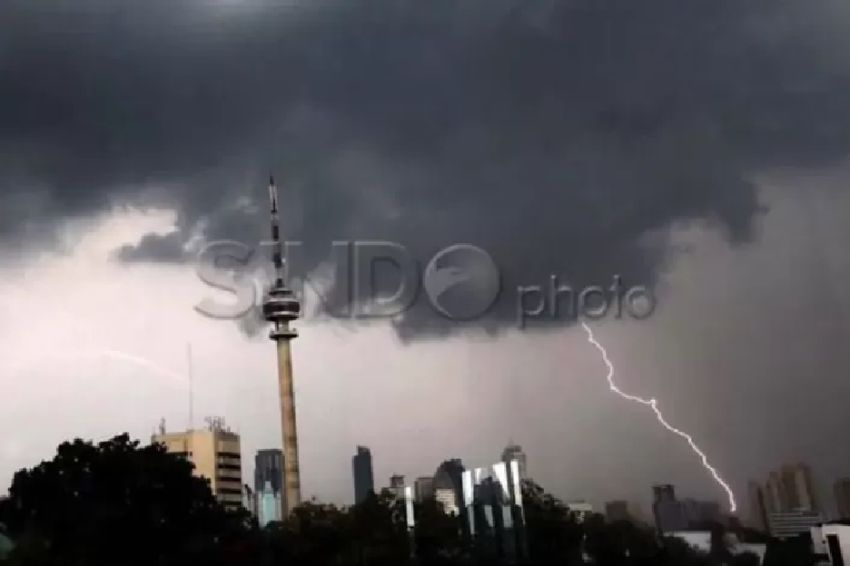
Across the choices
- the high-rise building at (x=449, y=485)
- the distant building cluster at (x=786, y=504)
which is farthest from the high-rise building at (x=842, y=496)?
the high-rise building at (x=449, y=485)

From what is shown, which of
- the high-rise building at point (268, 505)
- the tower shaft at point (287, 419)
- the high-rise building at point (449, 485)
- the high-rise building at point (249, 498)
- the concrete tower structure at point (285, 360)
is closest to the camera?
the high-rise building at point (449, 485)

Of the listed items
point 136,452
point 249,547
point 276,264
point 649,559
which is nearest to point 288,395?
point 276,264

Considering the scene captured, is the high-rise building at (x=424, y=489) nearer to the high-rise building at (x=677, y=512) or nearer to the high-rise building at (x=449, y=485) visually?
the high-rise building at (x=449, y=485)

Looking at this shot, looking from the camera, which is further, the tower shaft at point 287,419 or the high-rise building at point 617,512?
the tower shaft at point 287,419

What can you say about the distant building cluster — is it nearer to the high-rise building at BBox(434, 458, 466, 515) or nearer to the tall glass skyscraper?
the high-rise building at BBox(434, 458, 466, 515)

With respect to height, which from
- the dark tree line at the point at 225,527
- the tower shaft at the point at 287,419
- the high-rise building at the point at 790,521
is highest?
the tower shaft at the point at 287,419

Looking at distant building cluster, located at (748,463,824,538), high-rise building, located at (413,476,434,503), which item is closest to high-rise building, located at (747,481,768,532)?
distant building cluster, located at (748,463,824,538)

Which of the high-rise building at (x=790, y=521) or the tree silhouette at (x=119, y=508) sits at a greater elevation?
the tree silhouette at (x=119, y=508)
